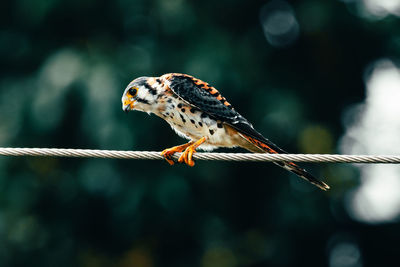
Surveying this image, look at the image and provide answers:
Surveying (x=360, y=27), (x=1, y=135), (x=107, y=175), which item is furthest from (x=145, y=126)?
(x=360, y=27)

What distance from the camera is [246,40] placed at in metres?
11.9

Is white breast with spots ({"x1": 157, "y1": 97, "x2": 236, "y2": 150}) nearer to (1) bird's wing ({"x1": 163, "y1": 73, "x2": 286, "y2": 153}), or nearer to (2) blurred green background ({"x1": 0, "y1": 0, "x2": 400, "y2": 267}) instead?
(1) bird's wing ({"x1": 163, "y1": 73, "x2": 286, "y2": 153})

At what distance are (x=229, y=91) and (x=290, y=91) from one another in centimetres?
189

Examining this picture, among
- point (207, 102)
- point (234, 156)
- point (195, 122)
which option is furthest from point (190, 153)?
point (234, 156)

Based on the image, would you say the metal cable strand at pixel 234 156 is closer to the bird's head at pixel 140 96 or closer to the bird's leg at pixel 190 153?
the bird's leg at pixel 190 153

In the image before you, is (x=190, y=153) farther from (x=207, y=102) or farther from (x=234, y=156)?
(x=234, y=156)

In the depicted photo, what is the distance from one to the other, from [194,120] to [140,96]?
24.0 inches

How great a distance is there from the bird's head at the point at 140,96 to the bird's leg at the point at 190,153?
0.62 meters

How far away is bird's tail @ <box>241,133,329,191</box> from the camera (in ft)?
17.0

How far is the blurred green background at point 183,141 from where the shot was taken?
9.82 m

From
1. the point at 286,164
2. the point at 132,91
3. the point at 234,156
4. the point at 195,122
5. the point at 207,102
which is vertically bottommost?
the point at 234,156

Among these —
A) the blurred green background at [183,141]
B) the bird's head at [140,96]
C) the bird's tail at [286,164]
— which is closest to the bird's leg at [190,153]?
the bird's tail at [286,164]

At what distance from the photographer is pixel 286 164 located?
211 inches

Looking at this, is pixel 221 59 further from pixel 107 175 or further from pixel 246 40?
pixel 107 175
